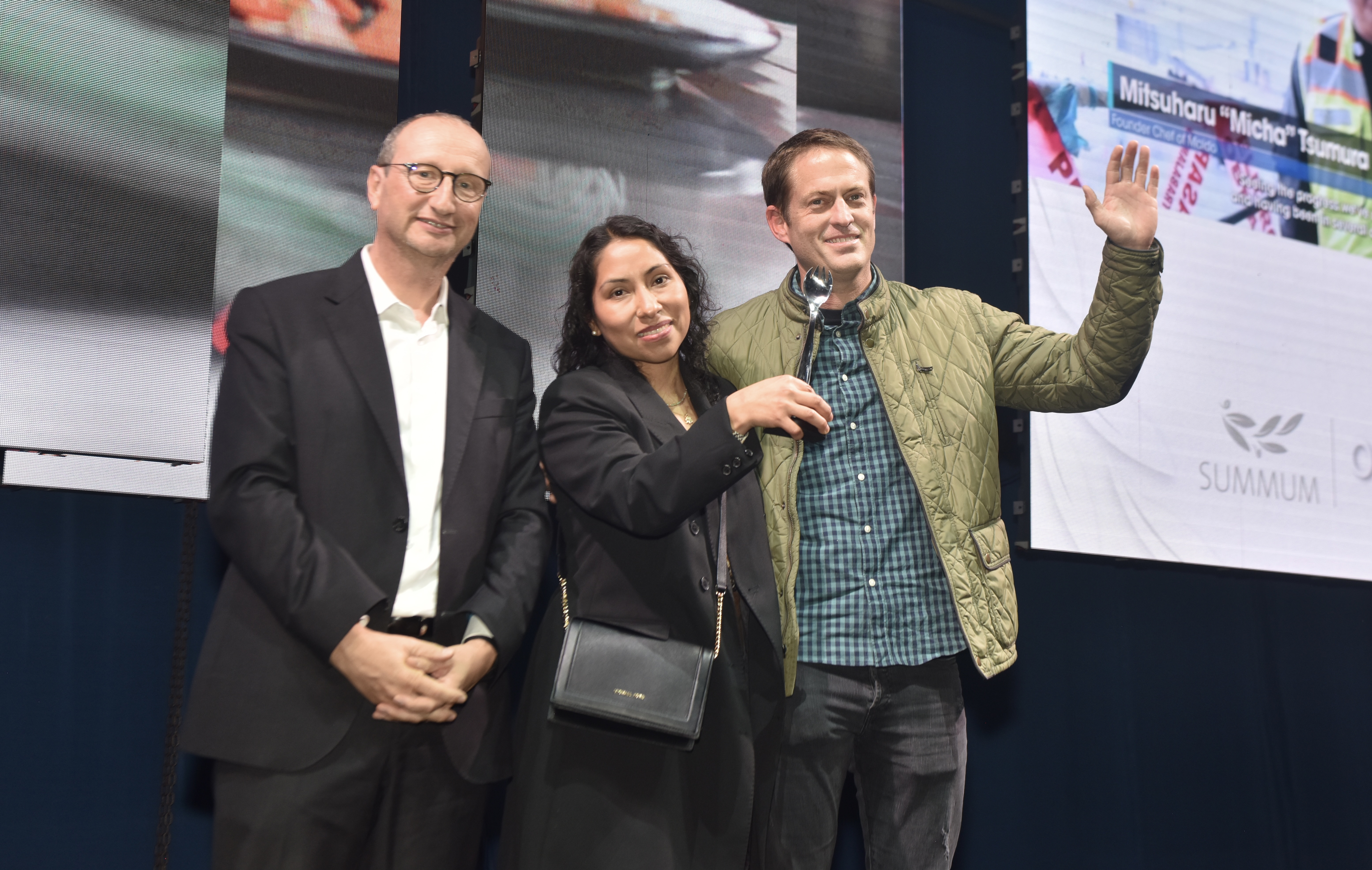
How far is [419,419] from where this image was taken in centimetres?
184

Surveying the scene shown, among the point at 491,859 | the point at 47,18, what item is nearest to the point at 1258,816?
the point at 491,859

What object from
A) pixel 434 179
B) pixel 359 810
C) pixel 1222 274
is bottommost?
pixel 359 810

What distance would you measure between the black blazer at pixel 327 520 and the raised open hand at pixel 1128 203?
1.12 m

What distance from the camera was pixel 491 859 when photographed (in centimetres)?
255

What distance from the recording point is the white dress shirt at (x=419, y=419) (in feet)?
5.78

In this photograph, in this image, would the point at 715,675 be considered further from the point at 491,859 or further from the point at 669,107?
the point at 669,107

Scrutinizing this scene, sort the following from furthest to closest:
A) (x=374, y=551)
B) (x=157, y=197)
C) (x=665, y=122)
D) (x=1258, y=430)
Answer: (x=1258, y=430) → (x=665, y=122) → (x=157, y=197) → (x=374, y=551)

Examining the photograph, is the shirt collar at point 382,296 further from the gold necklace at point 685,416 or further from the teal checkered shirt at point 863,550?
the teal checkered shirt at point 863,550

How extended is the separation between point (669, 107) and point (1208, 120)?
1869 mm

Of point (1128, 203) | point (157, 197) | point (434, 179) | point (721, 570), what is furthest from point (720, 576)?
point (157, 197)

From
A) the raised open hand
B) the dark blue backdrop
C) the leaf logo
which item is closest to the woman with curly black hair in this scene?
the raised open hand

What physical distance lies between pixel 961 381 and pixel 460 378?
Answer: 0.96m

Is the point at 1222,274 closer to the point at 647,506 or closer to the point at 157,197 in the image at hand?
the point at 647,506

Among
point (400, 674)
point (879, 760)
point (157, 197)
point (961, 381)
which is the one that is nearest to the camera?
point (400, 674)
